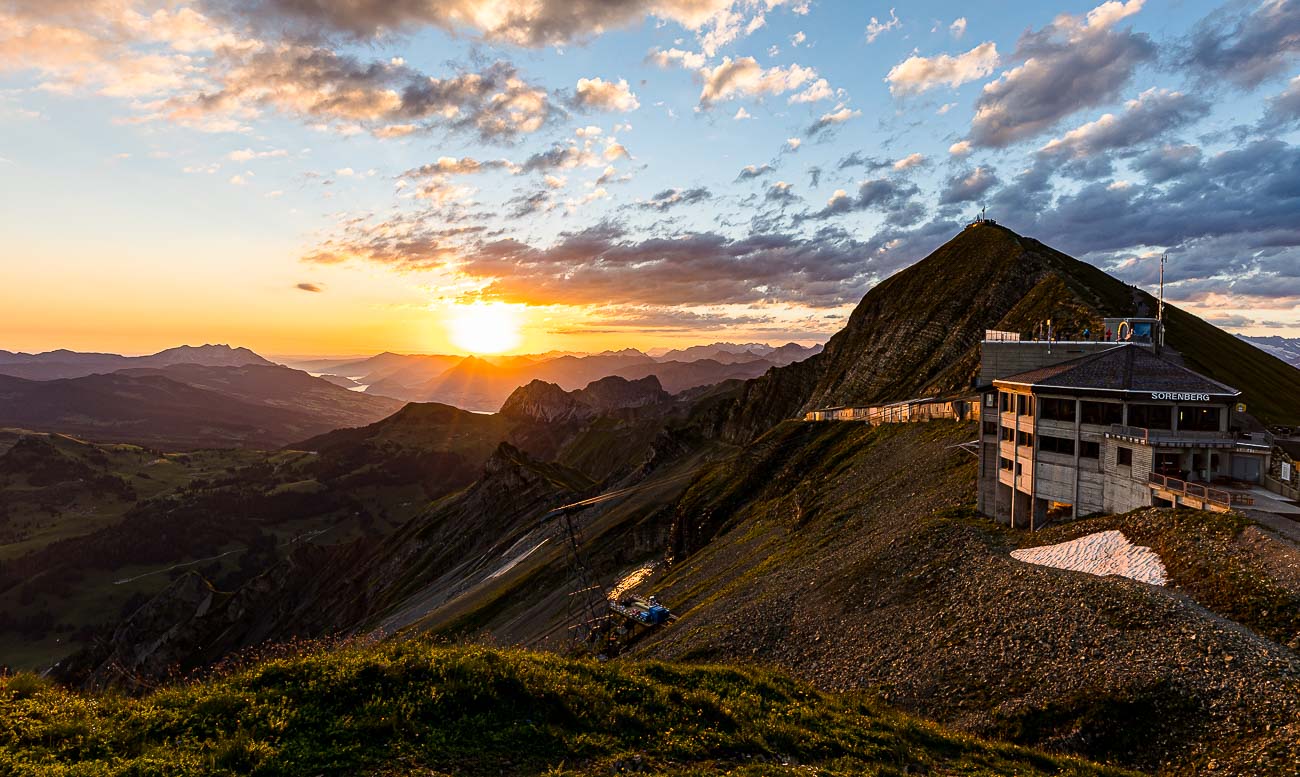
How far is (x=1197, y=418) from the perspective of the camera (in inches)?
1378

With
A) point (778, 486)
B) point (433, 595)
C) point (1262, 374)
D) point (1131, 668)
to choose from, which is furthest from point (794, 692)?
point (1262, 374)

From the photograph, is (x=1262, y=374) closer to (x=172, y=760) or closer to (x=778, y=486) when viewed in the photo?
(x=778, y=486)

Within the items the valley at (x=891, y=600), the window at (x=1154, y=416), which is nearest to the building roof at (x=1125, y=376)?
the window at (x=1154, y=416)

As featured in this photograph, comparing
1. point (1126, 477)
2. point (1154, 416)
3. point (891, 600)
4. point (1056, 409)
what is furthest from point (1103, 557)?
point (1056, 409)

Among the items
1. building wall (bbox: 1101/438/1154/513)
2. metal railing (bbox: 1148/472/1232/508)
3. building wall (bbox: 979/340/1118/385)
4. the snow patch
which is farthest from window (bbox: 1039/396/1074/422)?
the snow patch

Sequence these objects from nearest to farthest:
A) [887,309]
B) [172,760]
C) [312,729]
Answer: [172,760]
[312,729]
[887,309]

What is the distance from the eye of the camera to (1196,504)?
101ft

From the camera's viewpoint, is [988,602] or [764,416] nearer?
[988,602]

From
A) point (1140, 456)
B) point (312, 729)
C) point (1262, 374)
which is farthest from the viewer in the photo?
point (1262, 374)

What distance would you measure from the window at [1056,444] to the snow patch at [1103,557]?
6.59 m

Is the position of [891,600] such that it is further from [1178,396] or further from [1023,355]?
[1023,355]

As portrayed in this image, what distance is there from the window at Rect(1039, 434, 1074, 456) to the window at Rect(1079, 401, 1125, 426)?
6.15 feet

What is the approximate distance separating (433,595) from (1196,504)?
400ft

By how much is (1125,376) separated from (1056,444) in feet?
19.6
